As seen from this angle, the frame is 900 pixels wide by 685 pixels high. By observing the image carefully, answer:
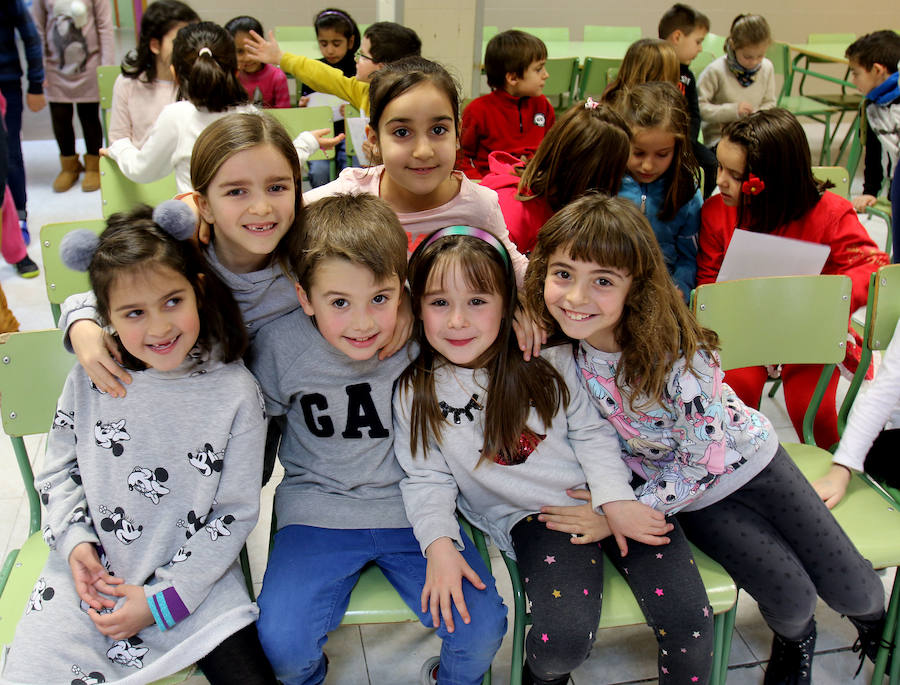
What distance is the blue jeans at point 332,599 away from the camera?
4.18 feet

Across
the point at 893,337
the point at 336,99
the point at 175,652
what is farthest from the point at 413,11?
the point at 175,652

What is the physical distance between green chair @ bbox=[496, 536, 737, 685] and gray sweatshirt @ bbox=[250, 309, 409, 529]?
257 millimetres

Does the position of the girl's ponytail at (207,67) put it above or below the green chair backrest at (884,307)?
above

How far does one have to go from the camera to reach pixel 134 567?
129 centimetres

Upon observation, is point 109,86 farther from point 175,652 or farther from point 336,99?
point 175,652

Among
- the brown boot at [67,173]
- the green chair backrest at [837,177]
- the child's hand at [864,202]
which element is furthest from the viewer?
the brown boot at [67,173]

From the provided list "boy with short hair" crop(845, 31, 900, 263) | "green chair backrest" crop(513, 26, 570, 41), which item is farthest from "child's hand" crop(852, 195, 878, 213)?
"green chair backrest" crop(513, 26, 570, 41)

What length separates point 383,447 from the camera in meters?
1.46

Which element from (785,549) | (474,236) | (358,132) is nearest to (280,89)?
(358,132)

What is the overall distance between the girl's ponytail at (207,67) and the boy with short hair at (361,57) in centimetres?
29

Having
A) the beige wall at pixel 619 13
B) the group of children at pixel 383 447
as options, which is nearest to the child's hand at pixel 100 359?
the group of children at pixel 383 447

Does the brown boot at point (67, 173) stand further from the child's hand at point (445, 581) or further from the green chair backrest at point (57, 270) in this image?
the child's hand at point (445, 581)

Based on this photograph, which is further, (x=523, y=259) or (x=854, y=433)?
(x=523, y=259)

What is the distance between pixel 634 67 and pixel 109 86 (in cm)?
242
